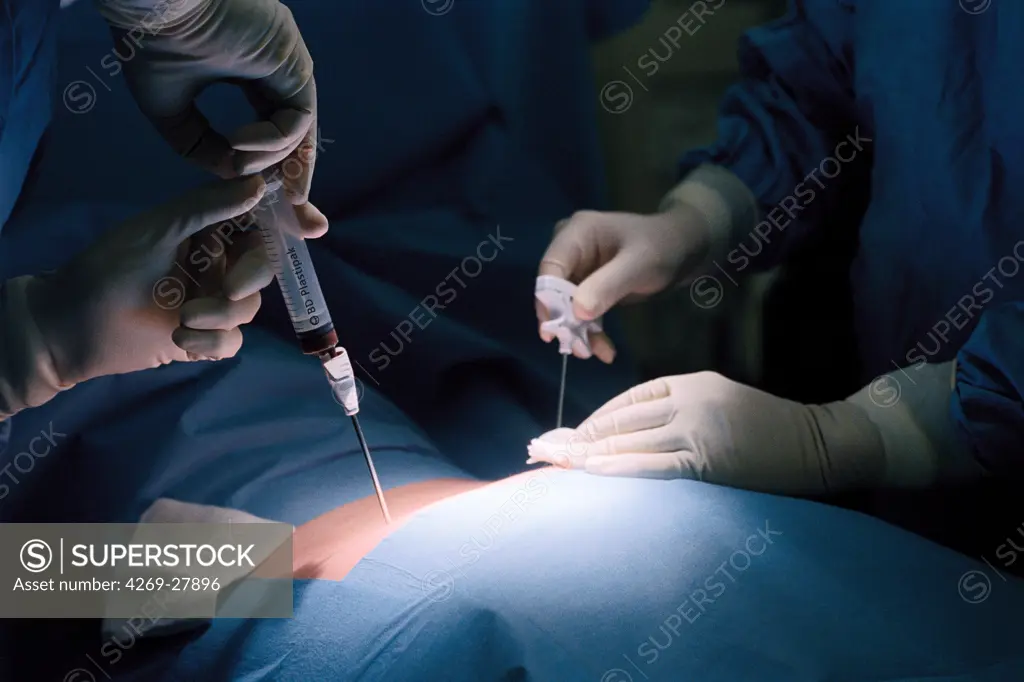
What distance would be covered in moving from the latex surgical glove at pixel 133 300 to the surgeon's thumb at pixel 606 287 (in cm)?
68

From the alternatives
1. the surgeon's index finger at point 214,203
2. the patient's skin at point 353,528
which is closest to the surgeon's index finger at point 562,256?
the patient's skin at point 353,528

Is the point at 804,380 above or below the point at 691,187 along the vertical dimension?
below

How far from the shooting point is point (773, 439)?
4.58ft

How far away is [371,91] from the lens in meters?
1.73

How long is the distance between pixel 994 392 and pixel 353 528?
1.05 m

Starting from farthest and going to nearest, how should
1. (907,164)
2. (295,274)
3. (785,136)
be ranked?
1. (785,136)
2. (907,164)
3. (295,274)

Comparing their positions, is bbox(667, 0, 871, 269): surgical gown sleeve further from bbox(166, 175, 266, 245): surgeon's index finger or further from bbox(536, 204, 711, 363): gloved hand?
bbox(166, 175, 266, 245): surgeon's index finger

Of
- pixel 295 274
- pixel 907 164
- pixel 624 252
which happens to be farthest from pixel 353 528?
pixel 907 164

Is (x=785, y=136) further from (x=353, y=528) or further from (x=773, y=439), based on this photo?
(x=353, y=528)

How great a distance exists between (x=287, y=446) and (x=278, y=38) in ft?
2.62

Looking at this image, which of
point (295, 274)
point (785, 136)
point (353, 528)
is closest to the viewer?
point (295, 274)

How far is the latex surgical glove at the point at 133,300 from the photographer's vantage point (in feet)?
3.65

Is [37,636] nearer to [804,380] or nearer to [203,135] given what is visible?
[203,135]

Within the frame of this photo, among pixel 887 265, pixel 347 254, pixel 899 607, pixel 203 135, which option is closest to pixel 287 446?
pixel 347 254
